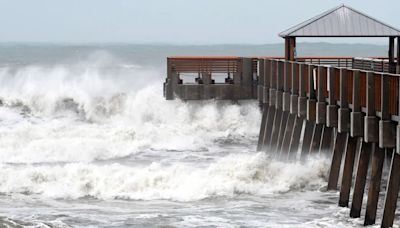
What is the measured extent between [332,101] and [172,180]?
5.29 metres

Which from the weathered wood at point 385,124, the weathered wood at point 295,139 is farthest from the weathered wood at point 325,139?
the weathered wood at point 385,124

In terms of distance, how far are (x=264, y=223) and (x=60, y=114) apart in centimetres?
2303

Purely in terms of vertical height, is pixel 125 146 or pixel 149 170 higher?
pixel 149 170

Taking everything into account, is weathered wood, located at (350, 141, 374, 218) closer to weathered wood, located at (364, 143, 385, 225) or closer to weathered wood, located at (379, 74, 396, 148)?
weathered wood, located at (364, 143, 385, 225)

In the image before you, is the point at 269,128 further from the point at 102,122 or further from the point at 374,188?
the point at 102,122

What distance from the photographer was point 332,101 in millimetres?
21094

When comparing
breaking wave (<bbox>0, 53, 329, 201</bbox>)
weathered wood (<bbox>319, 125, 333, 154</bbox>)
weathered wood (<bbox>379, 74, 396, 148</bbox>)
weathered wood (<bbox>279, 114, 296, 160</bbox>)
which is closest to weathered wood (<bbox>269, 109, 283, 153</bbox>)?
weathered wood (<bbox>279, 114, 296, 160</bbox>)

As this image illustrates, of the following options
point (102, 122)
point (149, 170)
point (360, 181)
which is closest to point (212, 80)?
point (102, 122)

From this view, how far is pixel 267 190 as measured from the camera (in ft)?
76.9

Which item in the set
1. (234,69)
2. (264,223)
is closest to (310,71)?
(264,223)

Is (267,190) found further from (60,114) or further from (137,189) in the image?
(60,114)

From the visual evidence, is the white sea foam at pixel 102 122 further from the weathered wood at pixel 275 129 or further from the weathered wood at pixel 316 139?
the weathered wood at pixel 316 139

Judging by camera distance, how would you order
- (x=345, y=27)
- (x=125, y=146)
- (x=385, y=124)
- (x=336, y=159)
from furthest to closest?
(x=125, y=146)
(x=345, y=27)
(x=336, y=159)
(x=385, y=124)

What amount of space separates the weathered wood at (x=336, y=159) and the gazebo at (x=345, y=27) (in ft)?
17.4
